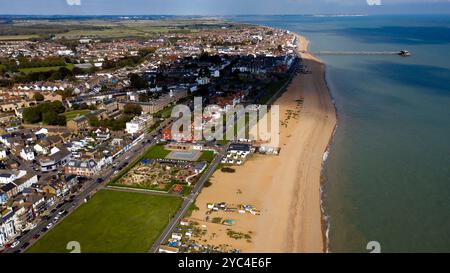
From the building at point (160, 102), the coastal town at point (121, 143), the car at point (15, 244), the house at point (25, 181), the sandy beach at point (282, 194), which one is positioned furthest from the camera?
the building at point (160, 102)

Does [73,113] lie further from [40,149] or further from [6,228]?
[6,228]

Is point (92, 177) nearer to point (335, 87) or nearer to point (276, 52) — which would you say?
point (335, 87)

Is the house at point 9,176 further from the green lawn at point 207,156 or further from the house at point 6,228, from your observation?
the green lawn at point 207,156

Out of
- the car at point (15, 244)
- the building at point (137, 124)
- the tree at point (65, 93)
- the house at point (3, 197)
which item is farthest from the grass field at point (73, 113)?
the car at point (15, 244)

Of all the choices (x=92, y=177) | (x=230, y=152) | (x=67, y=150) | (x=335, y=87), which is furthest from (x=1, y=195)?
(x=335, y=87)

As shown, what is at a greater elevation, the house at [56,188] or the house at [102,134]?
the house at [102,134]

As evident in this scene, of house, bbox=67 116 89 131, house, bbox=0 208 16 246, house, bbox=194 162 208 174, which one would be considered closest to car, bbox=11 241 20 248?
house, bbox=0 208 16 246

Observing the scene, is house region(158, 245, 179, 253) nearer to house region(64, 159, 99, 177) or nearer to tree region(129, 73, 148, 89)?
house region(64, 159, 99, 177)
